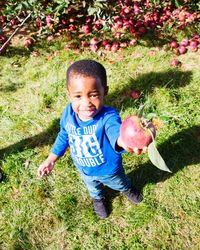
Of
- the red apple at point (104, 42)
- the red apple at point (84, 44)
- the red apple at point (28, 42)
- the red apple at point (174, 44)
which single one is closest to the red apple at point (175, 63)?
the red apple at point (174, 44)

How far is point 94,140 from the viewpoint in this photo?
94.5 inches

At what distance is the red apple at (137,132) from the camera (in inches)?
70.6

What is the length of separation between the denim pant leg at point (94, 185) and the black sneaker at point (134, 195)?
0.25m

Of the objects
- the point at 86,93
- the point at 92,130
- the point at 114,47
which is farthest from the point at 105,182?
the point at 114,47

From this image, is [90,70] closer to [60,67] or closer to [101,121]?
[101,121]

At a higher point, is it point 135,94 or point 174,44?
point 174,44

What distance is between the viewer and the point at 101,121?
90.7 inches

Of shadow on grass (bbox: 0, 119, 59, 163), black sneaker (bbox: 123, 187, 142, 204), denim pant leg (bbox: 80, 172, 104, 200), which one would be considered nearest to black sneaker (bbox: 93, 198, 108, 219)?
denim pant leg (bbox: 80, 172, 104, 200)

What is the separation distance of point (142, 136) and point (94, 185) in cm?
127

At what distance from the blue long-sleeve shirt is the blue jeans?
0.08 meters

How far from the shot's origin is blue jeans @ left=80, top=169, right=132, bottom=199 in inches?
108

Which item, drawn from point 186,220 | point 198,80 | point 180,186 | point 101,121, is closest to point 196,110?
point 198,80

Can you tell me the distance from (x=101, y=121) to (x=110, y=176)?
1.92 ft

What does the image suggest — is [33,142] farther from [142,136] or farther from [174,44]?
[142,136]
